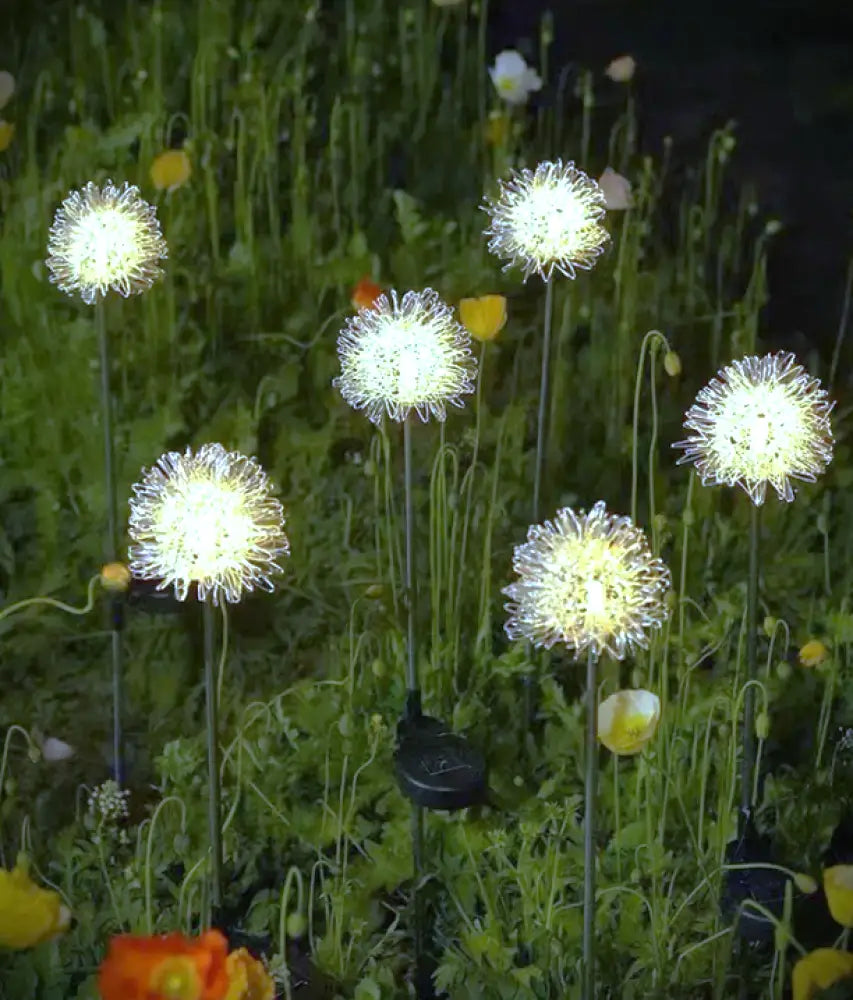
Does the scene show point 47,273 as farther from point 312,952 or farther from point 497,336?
point 312,952

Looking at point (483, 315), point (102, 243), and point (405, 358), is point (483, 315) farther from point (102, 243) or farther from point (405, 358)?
point (102, 243)

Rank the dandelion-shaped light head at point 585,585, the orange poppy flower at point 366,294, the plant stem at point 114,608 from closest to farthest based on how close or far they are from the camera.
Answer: the dandelion-shaped light head at point 585,585 < the plant stem at point 114,608 < the orange poppy flower at point 366,294

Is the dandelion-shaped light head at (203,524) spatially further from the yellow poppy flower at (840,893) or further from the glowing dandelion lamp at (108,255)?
the yellow poppy flower at (840,893)

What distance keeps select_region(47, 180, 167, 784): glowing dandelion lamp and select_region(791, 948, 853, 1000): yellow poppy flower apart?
492mm

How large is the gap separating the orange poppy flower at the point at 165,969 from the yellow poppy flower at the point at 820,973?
14.5 inches

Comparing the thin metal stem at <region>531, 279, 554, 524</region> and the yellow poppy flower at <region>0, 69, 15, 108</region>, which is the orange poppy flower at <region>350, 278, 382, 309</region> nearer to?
the thin metal stem at <region>531, 279, 554, 524</region>

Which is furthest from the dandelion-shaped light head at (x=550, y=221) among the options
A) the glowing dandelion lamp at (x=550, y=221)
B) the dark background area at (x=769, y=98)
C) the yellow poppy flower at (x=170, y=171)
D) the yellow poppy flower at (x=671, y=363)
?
the yellow poppy flower at (x=170, y=171)

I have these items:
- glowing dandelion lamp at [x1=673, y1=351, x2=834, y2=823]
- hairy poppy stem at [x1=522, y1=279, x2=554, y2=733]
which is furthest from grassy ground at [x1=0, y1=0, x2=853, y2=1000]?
glowing dandelion lamp at [x1=673, y1=351, x2=834, y2=823]

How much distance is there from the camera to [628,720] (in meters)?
0.84

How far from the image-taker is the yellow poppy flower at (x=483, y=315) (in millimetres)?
1008

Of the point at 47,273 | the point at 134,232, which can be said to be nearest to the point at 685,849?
the point at 134,232

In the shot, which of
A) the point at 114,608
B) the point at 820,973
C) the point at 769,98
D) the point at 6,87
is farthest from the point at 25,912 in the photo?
the point at 769,98

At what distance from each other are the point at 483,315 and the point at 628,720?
0.35 m

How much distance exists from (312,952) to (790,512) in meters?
0.53
